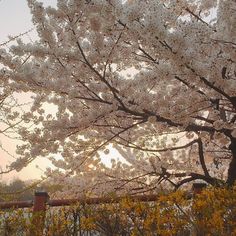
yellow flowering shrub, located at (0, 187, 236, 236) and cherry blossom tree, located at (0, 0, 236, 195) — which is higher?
cherry blossom tree, located at (0, 0, 236, 195)

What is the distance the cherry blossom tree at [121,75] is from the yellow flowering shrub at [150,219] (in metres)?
1.45

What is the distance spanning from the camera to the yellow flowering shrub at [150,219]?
3.25 meters

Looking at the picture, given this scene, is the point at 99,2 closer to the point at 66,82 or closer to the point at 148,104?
the point at 66,82

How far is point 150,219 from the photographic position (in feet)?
11.2

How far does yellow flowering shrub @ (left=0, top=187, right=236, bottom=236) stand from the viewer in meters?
3.25

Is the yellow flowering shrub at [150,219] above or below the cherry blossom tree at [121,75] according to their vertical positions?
below

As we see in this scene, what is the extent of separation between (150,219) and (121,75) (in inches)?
123

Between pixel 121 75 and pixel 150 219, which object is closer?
pixel 150 219

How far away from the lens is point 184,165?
965cm

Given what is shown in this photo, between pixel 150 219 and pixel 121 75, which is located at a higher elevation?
pixel 121 75

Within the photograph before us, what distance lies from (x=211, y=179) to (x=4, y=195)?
12.8ft

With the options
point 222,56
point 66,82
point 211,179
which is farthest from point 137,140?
point 222,56

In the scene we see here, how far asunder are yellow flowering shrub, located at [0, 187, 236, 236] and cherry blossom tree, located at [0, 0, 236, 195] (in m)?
1.45

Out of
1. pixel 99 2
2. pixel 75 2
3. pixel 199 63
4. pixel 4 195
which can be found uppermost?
pixel 75 2
